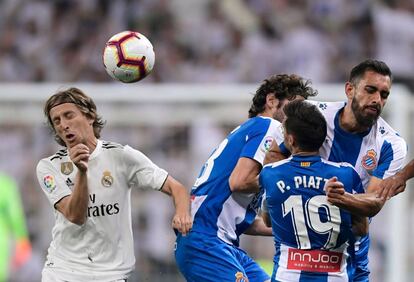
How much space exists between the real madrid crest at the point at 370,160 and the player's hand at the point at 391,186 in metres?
0.22

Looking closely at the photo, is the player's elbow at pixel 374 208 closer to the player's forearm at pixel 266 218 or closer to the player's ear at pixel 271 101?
the player's forearm at pixel 266 218

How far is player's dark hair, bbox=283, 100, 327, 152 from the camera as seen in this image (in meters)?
6.28

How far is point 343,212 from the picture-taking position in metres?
6.32

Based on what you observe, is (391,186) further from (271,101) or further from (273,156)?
(271,101)

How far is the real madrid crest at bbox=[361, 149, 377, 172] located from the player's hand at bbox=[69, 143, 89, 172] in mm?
1585

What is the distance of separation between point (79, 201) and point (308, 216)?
1357 millimetres

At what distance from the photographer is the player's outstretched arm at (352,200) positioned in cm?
611

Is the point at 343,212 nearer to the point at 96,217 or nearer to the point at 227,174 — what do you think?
the point at 227,174

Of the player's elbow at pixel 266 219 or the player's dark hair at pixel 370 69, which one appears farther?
the player's elbow at pixel 266 219

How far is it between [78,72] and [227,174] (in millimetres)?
8341

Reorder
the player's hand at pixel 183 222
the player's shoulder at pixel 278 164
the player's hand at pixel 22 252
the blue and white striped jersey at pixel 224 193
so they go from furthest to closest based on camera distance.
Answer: the player's hand at pixel 22 252 → the blue and white striped jersey at pixel 224 193 → the player's hand at pixel 183 222 → the player's shoulder at pixel 278 164

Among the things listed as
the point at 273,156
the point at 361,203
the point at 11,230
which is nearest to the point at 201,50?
the point at 11,230

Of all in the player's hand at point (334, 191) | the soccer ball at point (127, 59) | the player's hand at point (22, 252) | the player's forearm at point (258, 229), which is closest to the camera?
the player's hand at point (334, 191)

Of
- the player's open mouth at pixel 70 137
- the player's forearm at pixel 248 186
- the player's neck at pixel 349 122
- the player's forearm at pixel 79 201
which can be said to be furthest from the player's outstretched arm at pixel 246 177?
the player's open mouth at pixel 70 137
